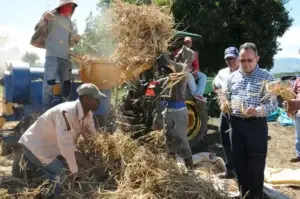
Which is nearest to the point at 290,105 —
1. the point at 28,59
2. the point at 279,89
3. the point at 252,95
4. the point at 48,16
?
the point at 279,89

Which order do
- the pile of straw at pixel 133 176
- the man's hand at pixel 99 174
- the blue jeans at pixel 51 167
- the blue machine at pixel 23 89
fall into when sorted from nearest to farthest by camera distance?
1. the pile of straw at pixel 133 176
2. the blue jeans at pixel 51 167
3. the man's hand at pixel 99 174
4. the blue machine at pixel 23 89

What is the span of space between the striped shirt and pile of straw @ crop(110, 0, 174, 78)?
1.43 meters

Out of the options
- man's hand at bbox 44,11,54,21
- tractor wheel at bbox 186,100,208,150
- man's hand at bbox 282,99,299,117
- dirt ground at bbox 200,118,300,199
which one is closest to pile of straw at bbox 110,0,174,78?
man's hand at bbox 44,11,54,21

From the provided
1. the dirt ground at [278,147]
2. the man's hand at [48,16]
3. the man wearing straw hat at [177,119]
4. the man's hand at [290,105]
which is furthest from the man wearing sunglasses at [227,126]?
the man's hand at [48,16]

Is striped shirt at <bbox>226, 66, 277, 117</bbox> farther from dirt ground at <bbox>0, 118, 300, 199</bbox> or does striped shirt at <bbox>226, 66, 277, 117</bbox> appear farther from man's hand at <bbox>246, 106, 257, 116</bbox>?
dirt ground at <bbox>0, 118, 300, 199</bbox>

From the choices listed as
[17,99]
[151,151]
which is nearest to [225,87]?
[151,151]

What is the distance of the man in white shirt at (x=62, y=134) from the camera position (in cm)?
404

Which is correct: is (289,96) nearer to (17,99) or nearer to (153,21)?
(153,21)

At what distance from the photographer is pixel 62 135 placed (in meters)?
A: 4.01

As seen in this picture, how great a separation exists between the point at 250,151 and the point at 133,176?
4.05 ft

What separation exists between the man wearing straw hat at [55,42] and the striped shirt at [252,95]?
2.67 metres

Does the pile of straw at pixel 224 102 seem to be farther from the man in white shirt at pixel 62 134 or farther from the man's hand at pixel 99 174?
the man's hand at pixel 99 174

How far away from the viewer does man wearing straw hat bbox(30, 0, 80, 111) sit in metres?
5.83

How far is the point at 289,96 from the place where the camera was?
412 centimetres
